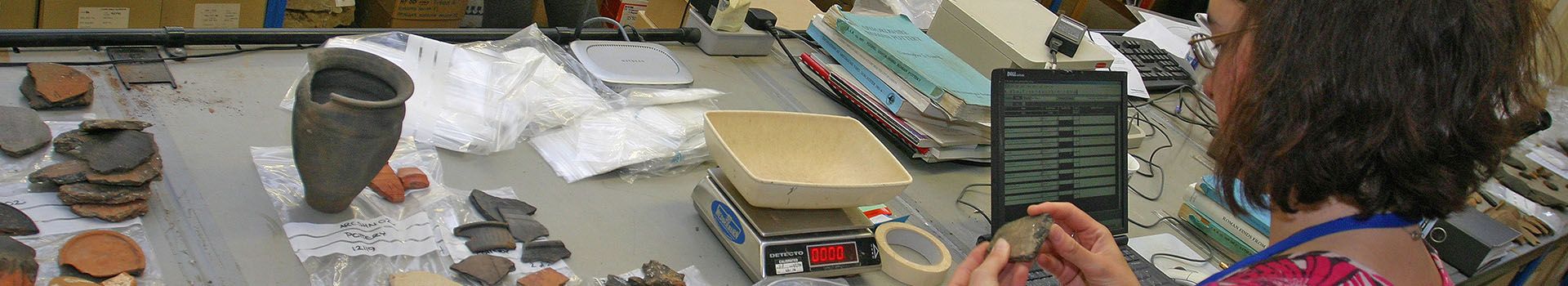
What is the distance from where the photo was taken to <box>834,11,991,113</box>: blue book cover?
5.47 feet

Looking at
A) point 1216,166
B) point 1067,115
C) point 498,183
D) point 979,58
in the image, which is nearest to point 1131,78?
point 979,58

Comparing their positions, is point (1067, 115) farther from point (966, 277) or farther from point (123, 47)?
point (123, 47)

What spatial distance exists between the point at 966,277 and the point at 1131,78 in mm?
1402

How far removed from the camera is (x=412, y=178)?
1.23 meters

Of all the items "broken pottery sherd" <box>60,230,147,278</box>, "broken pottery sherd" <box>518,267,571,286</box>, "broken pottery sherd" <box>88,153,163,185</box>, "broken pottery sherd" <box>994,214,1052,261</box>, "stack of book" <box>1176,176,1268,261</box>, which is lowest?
"broken pottery sherd" <box>60,230,147,278</box>

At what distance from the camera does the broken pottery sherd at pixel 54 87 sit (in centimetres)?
120

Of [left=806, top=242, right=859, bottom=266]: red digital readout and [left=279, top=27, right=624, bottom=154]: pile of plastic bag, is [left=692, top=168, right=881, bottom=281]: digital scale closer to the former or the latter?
[left=806, top=242, right=859, bottom=266]: red digital readout

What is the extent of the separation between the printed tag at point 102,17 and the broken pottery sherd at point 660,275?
170cm

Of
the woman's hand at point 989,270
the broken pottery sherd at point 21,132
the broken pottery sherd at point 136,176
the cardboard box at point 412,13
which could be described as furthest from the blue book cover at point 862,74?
the cardboard box at point 412,13

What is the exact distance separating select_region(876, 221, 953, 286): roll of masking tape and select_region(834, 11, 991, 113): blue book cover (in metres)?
0.38

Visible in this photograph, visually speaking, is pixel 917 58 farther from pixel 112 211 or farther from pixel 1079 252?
pixel 112 211

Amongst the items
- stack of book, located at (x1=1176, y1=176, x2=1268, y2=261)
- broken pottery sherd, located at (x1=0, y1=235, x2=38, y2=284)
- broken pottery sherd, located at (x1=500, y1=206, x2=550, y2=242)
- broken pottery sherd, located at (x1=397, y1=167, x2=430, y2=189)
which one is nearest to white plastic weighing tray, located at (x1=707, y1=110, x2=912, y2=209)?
broken pottery sherd, located at (x1=500, y1=206, x2=550, y2=242)

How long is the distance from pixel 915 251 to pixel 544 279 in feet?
1.60

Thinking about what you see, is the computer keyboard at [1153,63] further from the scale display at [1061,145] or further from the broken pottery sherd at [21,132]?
the broken pottery sherd at [21,132]
